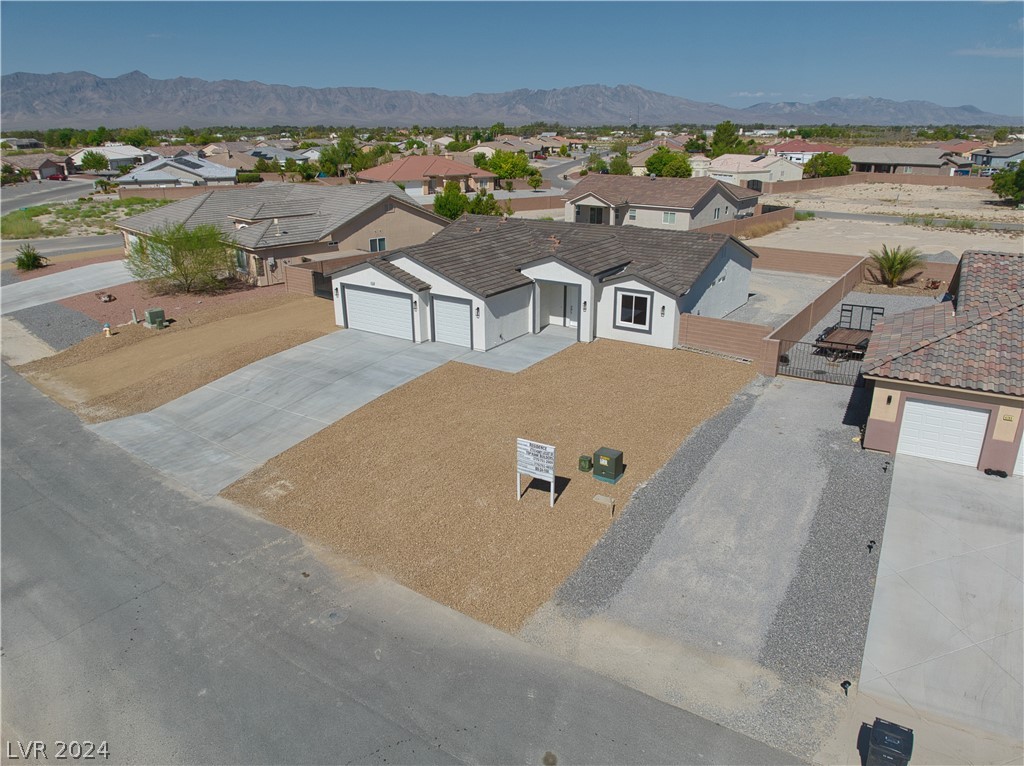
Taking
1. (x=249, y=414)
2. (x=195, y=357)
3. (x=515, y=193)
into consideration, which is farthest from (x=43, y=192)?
(x=249, y=414)

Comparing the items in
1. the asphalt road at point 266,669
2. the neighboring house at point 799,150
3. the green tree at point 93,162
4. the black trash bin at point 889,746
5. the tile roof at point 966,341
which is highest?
the neighboring house at point 799,150

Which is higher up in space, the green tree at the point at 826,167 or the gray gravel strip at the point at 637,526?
the green tree at the point at 826,167

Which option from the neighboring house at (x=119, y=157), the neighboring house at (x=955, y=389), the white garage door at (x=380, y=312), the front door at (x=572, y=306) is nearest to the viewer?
the neighboring house at (x=955, y=389)

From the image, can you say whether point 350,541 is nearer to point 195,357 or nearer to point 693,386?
point 693,386

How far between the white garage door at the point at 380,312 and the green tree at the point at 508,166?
60.7 meters

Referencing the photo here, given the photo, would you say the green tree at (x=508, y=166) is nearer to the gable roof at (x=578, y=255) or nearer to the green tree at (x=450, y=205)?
the green tree at (x=450, y=205)

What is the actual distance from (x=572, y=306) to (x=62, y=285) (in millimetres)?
28310

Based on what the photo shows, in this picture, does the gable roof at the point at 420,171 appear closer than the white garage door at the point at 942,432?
No

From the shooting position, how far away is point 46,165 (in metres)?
104

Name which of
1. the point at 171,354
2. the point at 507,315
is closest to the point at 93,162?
the point at 171,354

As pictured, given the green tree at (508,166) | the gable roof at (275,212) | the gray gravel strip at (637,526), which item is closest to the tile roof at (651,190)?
the gable roof at (275,212)

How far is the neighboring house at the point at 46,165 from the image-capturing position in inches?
4082

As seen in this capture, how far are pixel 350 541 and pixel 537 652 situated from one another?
4.84 m

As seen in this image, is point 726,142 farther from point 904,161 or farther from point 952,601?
point 952,601
